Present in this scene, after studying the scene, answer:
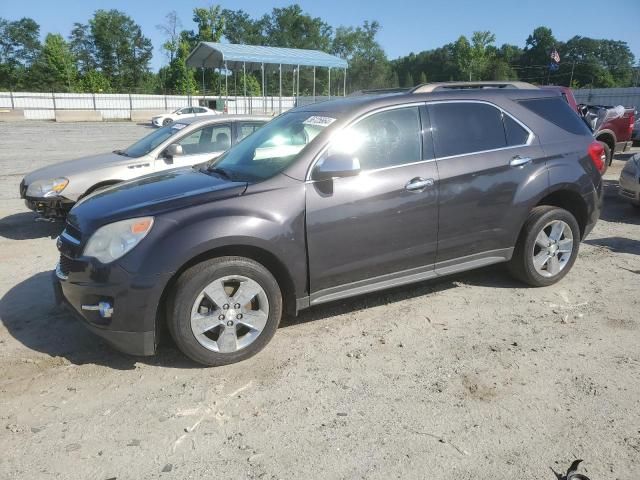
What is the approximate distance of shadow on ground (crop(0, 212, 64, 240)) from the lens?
275 inches

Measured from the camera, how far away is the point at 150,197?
366 cm

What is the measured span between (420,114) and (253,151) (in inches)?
57.0

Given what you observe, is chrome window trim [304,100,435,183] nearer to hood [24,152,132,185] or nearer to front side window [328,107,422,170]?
front side window [328,107,422,170]

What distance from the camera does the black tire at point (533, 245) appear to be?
4.62 m

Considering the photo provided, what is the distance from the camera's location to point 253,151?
448 cm

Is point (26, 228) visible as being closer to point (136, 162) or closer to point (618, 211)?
point (136, 162)

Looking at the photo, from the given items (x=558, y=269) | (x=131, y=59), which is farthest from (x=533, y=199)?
(x=131, y=59)

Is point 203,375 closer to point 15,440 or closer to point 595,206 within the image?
point 15,440

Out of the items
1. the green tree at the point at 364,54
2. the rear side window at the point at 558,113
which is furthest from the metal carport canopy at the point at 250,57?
the green tree at the point at 364,54

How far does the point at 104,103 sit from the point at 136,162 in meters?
48.4

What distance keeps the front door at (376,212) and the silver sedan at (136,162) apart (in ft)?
11.1

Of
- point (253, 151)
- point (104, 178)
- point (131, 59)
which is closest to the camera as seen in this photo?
point (253, 151)

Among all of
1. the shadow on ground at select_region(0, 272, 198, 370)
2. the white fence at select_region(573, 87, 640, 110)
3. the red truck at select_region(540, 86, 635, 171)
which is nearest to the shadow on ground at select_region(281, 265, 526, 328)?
the shadow on ground at select_region(0, 272, 198, 370)

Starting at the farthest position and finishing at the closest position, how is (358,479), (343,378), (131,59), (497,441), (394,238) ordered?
(131,59), (394,238), (343,378), (497,441), (358,479)
